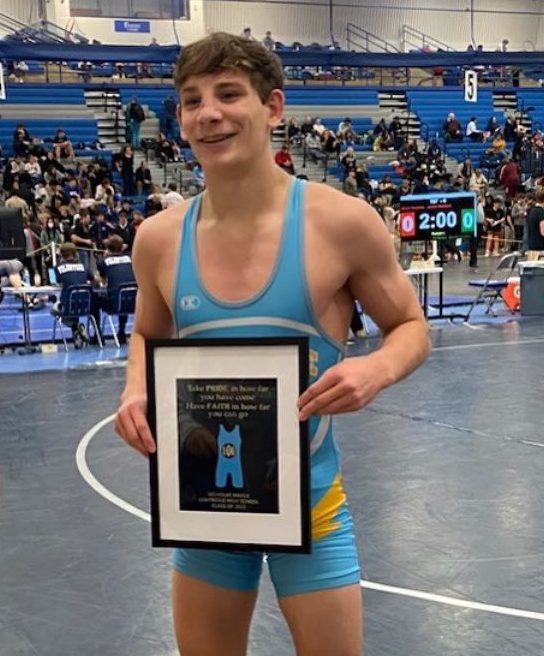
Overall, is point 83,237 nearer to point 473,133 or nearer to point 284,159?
point 284,159

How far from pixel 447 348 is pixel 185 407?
8592 mm

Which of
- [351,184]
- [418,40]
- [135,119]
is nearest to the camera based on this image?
[351,184]

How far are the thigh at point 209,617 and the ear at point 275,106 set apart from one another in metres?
0.87

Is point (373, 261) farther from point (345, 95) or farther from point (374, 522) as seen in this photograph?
point (345, 95)

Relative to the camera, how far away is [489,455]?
19.7 ft

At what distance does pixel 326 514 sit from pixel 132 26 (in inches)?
1128

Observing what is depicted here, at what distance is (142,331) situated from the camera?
2.04 metres

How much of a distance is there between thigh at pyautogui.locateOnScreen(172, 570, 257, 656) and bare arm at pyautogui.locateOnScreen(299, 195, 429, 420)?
17.4 inches

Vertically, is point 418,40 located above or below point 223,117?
above

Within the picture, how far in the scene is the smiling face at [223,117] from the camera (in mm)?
1764

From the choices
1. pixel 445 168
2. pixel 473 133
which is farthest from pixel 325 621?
pixel 473 133

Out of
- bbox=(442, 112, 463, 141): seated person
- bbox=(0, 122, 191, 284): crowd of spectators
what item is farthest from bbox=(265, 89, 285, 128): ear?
bbox=(442, 112, 463, 141): seated person

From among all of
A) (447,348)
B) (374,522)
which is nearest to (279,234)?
(374,522)

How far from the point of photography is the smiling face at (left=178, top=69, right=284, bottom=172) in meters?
1.76
